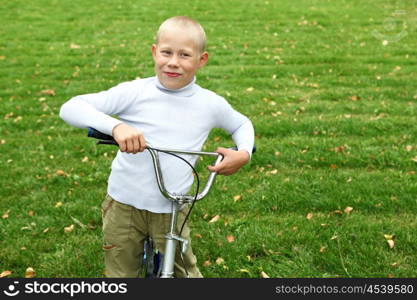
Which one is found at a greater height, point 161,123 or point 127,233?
point 161,123

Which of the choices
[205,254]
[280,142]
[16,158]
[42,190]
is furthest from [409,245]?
[16,158]

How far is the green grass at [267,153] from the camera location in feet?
14.1

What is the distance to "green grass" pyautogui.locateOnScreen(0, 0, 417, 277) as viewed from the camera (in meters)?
4.31

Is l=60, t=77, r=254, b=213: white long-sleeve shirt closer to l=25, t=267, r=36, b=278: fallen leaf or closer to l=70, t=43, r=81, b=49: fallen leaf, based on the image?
l=25, t=267, r=36, b=278: fallen leaf

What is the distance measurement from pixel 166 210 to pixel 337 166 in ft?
10.9

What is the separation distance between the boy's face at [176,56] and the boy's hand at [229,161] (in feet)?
1.57

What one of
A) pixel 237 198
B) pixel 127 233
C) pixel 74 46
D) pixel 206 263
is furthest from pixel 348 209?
pixel 74 46

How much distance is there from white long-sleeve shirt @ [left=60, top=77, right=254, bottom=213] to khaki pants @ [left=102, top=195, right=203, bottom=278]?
0.13 metres

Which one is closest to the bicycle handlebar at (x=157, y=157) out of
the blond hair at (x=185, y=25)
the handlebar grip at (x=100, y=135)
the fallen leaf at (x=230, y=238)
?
the handlebar grip at (x=100, y=135)

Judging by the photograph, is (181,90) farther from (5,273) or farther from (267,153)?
(267,153)

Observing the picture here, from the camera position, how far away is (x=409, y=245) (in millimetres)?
4316

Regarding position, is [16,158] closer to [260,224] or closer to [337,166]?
[260,224]

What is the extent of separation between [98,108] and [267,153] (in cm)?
366

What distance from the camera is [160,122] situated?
2.75m
